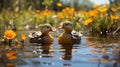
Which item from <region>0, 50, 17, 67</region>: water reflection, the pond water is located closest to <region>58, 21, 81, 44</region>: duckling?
the pond water

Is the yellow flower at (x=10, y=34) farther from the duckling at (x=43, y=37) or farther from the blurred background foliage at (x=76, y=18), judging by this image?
the blurred background foliage at (x=76, y=18)

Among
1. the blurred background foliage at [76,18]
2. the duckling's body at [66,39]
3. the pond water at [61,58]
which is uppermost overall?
the blurred background foliage at [76,18]

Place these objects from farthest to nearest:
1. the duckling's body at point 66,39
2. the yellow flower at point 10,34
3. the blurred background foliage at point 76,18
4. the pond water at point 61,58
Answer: the blurred background foliage at point 76,18 → the duckling's body at point 66,39 → the yellow flower at point 10,34 → the pond water at point 61,58

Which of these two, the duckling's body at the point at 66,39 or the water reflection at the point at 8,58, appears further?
the duckling's body at the point at 66,39

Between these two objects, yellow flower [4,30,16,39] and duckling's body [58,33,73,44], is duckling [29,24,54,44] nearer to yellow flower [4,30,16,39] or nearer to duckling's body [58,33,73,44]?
duckling's body [58,33,73,44]

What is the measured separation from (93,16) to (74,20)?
177cm

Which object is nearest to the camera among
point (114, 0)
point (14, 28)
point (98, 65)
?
point (98, 65)

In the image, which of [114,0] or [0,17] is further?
[0,17]

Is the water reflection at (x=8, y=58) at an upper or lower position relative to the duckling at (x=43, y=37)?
lower

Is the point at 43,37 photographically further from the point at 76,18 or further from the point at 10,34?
the point at 76,18

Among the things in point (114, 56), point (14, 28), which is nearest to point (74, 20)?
point (14, 28)

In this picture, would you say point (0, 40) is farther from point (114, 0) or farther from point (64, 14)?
point (64, 14)

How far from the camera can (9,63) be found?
5.94m

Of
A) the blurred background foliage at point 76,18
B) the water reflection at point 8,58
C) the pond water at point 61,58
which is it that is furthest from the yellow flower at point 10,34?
the blurred background foliage at point 76,18
